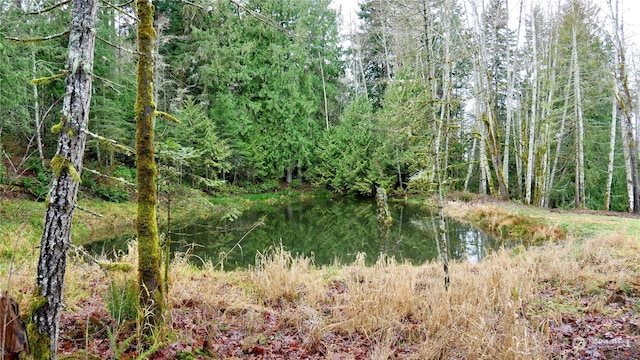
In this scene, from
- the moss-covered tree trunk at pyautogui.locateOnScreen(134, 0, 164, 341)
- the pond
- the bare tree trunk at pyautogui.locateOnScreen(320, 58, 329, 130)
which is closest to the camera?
the moss-covered tree trunk at pyautogui.locateOnScreen(134, 0, 164, 341)

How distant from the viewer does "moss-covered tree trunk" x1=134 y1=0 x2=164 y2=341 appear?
112 inches

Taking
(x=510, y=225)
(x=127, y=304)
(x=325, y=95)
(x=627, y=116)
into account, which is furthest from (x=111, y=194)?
(x=627, y=116)

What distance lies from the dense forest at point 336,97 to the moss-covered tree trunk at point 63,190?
338 inches

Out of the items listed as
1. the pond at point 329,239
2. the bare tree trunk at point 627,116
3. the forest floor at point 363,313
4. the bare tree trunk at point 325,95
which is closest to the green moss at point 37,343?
the forest floor at point 363,313

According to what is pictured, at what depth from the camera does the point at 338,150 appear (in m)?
23.0

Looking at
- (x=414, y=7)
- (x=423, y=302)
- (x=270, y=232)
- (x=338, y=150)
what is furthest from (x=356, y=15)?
(x=423, y=302)

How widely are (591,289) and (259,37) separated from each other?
73.7 ft

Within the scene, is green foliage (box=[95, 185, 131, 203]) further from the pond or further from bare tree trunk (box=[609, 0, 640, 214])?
bare tree trunk (box=[609, 0, 640, 214])

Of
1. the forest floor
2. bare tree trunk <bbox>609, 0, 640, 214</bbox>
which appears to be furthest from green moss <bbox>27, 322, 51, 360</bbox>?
bare tree trunk <bbox>609, 0, 640, 214</bbox>

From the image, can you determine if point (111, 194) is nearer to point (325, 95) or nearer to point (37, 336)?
point (37, 336)

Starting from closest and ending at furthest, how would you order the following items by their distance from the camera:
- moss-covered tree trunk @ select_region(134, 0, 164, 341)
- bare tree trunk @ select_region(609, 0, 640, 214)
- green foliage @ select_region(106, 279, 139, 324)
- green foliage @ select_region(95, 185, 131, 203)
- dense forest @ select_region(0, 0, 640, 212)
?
1. moss-covered tree trunk @ select_region(134, 0, 164, 341)
2. green foliage @ select_region(106, 279, 139, 324)
3. bare tree trunk @ select_region(609, 0, 640, 214)
4. dense forest @ select_region(0, 0, 640, 212)
5. green foliage @ select_region(95, 185, 131, 203)

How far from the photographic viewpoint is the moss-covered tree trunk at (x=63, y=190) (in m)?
2.32

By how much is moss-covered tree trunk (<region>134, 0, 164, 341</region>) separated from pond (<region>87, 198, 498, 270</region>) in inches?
118

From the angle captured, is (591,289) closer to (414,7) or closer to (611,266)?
(611,266)
